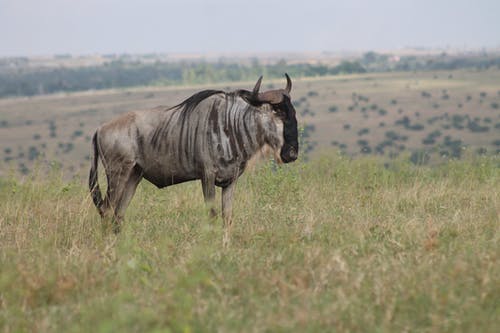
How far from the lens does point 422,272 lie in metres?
4.88

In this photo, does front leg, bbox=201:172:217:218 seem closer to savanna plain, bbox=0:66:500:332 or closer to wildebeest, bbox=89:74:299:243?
wildebeest, bbox=89:74:299:243

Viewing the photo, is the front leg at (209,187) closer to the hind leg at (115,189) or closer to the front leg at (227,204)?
the front leg at (227,204)

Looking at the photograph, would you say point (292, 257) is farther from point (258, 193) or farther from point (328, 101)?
point (328, 101)

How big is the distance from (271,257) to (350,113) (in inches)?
3349

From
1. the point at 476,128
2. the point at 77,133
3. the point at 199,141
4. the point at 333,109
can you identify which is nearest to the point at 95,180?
the point at 199,141

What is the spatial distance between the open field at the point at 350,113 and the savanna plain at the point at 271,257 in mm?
42706

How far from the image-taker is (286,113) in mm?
6691

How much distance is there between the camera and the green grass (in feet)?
13.9

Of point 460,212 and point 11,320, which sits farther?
point 460,212

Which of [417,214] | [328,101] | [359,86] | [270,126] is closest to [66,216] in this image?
[270,126]

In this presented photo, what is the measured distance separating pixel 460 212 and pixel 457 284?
8.59 ft

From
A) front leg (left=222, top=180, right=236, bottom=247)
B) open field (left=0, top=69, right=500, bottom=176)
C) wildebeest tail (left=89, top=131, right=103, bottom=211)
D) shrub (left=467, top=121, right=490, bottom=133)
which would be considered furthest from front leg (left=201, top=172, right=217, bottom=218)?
shrub (left=467, top=121, right=490, bottom=133)

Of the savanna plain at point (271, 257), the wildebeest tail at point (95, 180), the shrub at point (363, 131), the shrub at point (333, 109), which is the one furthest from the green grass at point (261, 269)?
the shrub at point (333, 109)

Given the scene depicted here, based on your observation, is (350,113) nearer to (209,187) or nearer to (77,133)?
(77,133)
